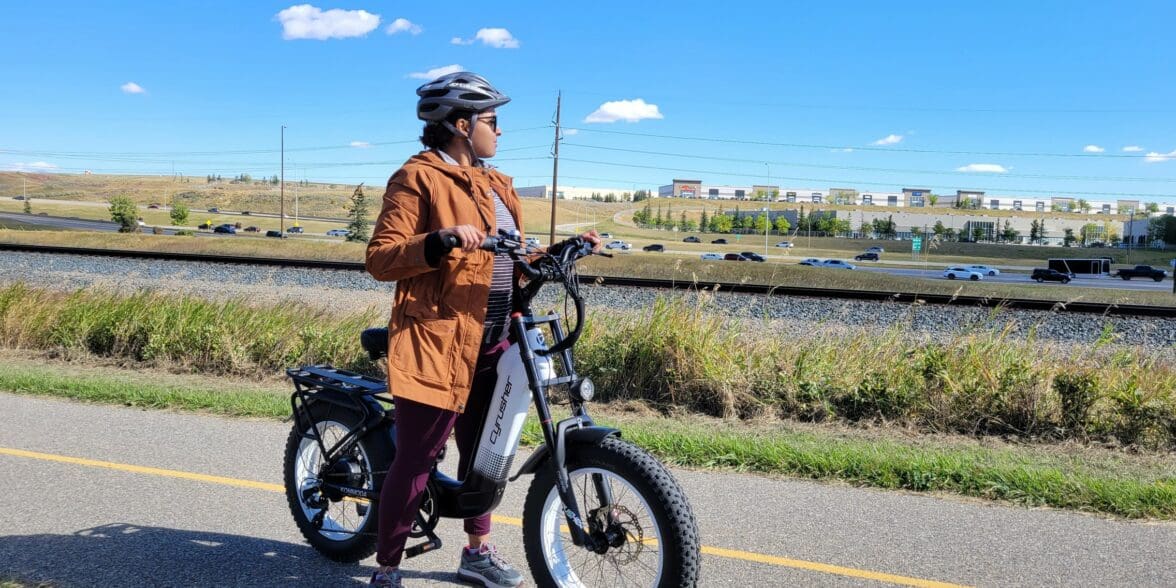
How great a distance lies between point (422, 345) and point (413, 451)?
48 centimetres

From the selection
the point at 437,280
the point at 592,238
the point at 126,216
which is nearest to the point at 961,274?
the point at 592,238

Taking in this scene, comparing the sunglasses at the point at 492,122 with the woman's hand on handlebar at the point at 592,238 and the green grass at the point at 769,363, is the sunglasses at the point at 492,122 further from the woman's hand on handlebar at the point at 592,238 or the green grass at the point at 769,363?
the green grass at the point at 769,363

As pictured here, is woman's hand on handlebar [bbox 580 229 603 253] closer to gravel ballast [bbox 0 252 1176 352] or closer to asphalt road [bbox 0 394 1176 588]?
asphalt road [bbox 0 394 1176 588]

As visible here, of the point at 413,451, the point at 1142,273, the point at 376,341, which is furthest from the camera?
the point at 1142,273

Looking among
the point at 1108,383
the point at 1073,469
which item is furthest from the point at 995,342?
the point at 1073,469

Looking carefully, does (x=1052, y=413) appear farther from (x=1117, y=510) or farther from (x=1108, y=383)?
(x=1117, y=510)

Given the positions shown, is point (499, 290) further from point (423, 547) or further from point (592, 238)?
point (423, 547)

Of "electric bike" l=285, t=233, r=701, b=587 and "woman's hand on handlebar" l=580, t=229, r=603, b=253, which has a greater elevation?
"woman's hand on handlebar" l=580, t=229, r=603, b=253

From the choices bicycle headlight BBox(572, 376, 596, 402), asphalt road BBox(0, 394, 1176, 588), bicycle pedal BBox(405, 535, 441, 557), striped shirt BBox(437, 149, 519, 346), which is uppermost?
striped shirt BBox(437, 149, 519, 346)

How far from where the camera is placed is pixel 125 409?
727 cm

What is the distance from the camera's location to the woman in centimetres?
326

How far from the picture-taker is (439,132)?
3.41 m

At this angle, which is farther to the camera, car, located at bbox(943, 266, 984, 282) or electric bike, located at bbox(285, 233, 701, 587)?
car, located at bbox(943, 266, 984, 282)

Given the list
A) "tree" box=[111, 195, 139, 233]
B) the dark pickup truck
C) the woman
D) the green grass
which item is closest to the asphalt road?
the woman
